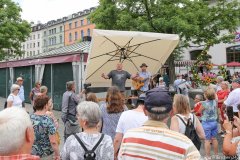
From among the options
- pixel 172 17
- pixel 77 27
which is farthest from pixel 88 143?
pixel 77 27

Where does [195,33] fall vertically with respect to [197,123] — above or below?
above

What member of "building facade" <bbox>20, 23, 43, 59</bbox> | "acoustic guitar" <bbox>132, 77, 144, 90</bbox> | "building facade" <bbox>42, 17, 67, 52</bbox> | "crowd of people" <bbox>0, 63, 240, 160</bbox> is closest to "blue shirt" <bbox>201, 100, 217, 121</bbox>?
"crowd of people" <bbox>0, 63, 240, 160</bbox>

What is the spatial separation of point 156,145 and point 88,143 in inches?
41.4

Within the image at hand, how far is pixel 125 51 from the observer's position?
41.2 feet

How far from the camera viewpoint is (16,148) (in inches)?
88.8

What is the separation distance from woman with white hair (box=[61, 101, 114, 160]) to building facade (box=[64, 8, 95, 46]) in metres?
88.8

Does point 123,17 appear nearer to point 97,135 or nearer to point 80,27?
point 97,135

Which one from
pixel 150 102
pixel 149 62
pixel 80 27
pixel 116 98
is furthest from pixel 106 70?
pixel 80 27

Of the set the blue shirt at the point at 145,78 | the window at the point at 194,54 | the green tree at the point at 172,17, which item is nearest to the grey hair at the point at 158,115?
the blue shirt at the point at 145,78

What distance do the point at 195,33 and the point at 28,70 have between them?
37.5 ft

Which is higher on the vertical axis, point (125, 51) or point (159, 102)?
point (125, 51)

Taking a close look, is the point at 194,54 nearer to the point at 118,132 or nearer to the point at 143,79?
the point at 143,79

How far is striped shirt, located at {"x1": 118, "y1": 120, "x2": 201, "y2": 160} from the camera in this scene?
273cm

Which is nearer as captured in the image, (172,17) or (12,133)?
(12,133)
